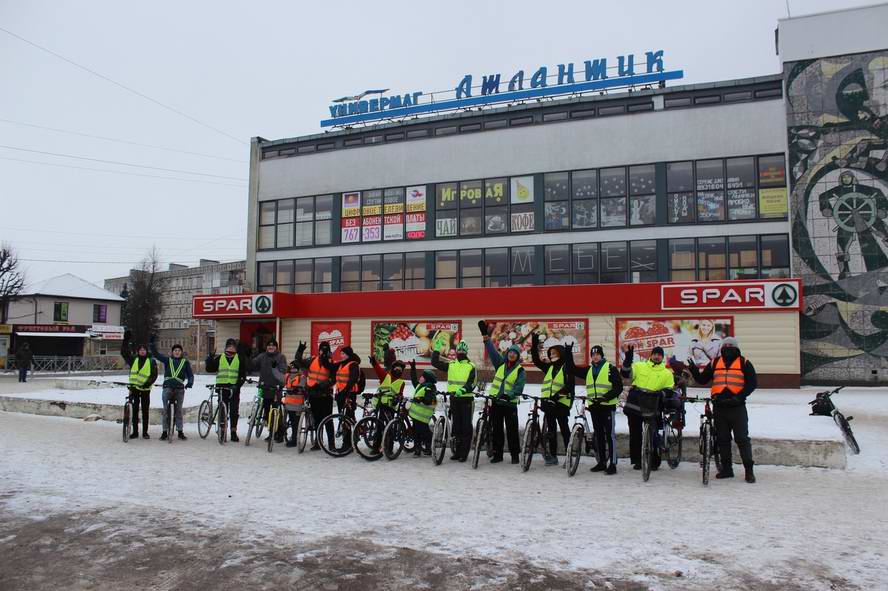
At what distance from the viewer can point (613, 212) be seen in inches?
1191

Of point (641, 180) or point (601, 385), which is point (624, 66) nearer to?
point (641, 180)

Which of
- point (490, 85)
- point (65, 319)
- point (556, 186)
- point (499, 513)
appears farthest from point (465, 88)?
point (65, 319)

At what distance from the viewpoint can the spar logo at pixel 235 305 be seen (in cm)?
3338

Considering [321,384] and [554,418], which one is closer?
[554,418]

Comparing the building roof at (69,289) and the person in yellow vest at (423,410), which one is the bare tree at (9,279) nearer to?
the building roof at (69,289)

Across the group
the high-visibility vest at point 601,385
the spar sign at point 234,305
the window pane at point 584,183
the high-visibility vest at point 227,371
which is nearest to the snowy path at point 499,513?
the high-visibility vest at point 601,385

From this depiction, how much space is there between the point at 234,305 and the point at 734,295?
23.4 meters

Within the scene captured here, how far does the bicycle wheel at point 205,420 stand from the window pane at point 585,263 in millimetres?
19896

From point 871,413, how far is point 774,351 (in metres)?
8.59

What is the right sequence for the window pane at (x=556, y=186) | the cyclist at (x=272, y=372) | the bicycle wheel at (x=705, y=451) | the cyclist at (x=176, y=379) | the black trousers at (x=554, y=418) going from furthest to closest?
the window pane at (x=556, y=186)
the cyclist at (x=176, y=379)
the cyclist at (x=272, y=372)
the black trousers at (x=554, y=418)
the bicycle wheel at (x=705, y=451)

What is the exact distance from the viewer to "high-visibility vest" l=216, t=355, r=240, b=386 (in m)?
13.2

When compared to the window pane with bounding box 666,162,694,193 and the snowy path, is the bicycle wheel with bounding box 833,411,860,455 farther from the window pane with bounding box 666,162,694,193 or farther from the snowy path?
the window pane with bounding box 666,162,694,193

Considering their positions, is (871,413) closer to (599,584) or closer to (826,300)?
(826,300)

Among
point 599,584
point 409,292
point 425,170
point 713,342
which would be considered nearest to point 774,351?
point 713,342
